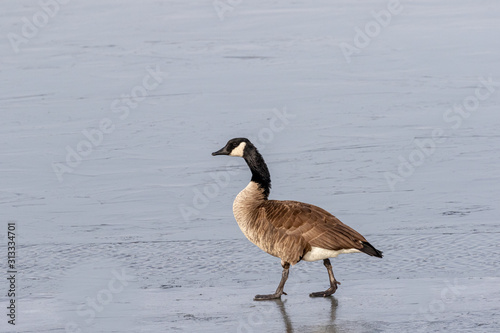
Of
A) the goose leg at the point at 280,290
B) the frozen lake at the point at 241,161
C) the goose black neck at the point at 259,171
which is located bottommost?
the frozen lake at the point at 241,161

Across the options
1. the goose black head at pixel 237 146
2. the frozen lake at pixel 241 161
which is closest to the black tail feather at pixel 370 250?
the frozen lake at pixel 241 161

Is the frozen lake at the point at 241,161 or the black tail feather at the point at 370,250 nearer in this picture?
the frozen lake at the point at 241,161

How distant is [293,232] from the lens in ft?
22.3

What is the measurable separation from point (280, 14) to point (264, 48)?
9.98 feet

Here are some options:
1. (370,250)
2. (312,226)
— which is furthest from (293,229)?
(370,250)

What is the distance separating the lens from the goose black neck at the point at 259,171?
7.28m

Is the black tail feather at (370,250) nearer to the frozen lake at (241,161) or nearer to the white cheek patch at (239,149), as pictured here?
the frozen lake at (241,161)

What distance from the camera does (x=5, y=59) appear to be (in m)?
15.7

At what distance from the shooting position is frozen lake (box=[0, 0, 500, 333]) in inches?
251

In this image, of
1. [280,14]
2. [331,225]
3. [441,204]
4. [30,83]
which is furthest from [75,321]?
[280,14]

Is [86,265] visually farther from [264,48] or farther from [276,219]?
[264,48]

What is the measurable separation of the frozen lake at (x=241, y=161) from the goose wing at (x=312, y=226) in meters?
0.37

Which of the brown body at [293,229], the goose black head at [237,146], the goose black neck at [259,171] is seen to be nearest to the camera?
the brown body at [293,229]

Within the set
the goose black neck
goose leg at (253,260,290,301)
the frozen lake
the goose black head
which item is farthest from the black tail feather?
the goose black head
